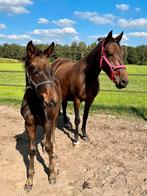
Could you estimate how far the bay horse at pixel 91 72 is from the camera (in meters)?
5.04

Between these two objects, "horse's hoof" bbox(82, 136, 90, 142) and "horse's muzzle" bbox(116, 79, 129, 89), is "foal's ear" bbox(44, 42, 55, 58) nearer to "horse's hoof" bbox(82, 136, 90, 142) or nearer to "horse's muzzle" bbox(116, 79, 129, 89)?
"horse's muzzle" bbox(116, 79, 129, 89)

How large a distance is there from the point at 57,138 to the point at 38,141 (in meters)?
0.45

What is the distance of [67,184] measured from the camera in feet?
14.0

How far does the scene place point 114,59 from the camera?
5062 millimetres

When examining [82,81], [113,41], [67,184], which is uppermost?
[113,41]

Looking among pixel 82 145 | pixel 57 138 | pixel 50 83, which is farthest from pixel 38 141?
pixel 50 83

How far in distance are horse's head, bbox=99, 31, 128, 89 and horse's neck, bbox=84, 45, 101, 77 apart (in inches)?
14.5

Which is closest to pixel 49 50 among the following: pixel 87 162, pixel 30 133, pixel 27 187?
pixel 30 133

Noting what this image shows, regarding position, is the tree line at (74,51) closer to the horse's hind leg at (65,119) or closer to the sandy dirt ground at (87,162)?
the horse's hind leg at (65,119)

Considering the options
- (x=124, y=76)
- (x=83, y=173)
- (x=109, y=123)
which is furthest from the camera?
(x=109, y=123)

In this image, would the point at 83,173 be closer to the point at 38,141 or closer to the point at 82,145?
the point at 82,145

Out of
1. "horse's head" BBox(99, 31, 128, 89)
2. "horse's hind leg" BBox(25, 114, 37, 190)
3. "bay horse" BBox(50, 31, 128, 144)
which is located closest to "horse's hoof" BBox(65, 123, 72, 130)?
"bay horse" BBox(50, 31, 128, 144)

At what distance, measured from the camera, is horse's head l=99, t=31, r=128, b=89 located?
16.3 feet

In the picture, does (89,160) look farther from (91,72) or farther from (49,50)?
(49,50)
